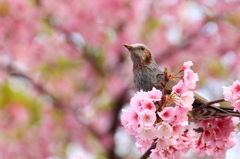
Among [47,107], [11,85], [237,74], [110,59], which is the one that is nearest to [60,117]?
[47,107]

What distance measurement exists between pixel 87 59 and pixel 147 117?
159 inches

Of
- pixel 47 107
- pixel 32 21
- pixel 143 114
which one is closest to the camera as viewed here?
pixel 143 114

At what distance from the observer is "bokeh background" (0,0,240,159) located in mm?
5359

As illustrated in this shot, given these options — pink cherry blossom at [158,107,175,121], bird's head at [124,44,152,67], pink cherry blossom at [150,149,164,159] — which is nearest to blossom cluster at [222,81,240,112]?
pink cherry blossom at [158,107,175,121]

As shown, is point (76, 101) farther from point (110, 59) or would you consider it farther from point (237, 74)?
point (237, 74)

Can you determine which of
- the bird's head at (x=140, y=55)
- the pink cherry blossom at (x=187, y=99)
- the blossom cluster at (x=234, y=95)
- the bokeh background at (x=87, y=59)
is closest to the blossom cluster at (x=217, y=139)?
the blossom cluster at (x=234, y=95)

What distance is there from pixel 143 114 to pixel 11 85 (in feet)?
15.7

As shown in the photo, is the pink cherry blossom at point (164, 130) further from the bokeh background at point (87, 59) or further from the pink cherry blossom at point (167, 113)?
the bokeh background at point (87, 59)

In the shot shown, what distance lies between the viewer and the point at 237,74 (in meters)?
6.32

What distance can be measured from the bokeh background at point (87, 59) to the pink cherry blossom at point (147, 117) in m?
3.60

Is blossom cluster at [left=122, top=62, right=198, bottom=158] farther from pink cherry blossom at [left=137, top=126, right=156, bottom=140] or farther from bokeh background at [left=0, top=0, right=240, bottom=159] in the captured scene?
bokeh background at [left=0, top=0, right=240, bottom=159]

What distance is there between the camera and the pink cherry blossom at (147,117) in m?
1.70

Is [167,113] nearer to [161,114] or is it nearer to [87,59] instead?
[161,114]

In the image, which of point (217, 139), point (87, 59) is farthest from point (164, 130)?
point (87, 59)
